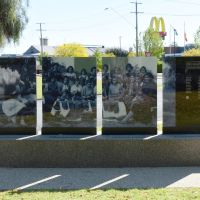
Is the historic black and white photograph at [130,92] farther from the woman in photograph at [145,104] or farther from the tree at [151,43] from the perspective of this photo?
the tree at [151,43]

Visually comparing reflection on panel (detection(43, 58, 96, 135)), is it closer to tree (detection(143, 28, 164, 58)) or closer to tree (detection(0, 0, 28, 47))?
tree (detection(0, 0, 28, 47))

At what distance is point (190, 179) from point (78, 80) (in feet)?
8.89

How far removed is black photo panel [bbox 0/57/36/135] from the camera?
334 inches

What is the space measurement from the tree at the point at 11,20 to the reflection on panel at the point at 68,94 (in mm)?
5384

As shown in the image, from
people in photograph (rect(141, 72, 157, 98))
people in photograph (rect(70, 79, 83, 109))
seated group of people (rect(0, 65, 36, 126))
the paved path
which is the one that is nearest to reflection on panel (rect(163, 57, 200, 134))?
people in photograph (rect(141, 72, 157, 98))

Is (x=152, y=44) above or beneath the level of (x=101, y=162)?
above

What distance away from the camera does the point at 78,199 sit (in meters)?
5.88

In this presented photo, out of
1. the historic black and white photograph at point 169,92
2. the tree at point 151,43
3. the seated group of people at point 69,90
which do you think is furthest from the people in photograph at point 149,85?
the tree at point 151,43

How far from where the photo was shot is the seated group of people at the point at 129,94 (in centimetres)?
841

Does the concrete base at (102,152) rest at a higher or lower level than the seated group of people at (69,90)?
lower

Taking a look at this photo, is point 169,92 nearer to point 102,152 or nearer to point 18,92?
point 102,152

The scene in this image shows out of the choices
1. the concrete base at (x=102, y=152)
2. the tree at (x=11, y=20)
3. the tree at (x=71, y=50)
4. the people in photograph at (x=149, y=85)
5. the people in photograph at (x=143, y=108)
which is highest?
the tree at (x=71, y=50)

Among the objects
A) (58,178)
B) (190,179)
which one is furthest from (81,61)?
(190,179)

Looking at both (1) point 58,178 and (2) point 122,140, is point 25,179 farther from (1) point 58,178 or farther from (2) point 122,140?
(2) point 122,140
